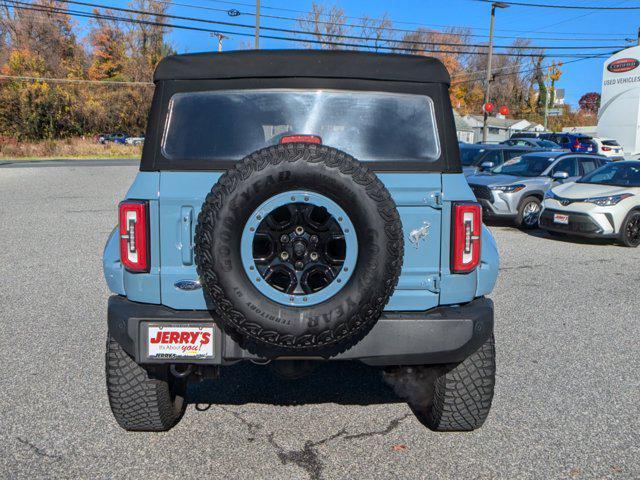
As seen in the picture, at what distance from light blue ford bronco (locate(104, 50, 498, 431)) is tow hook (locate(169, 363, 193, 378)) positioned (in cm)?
1

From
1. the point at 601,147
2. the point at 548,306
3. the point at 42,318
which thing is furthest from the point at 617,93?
the point at 42,318

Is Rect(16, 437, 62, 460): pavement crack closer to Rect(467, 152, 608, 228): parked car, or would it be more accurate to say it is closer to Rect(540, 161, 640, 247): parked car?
Rect(540, 161, 640, 247): parked car

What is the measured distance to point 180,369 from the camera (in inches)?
124

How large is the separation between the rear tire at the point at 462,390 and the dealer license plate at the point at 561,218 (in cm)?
783

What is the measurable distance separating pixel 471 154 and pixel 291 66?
46.4 feet

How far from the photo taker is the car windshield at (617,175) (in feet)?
35.1

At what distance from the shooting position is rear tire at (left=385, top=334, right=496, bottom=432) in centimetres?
329

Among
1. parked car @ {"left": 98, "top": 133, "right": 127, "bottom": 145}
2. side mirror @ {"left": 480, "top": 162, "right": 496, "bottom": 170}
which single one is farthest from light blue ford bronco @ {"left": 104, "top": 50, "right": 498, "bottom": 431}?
parked car @ {"left": 98, "top": 133, "right": 127, "bottom": 145}

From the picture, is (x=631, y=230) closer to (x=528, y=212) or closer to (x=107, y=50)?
(x=528, y=212)

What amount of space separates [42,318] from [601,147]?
1318 inches

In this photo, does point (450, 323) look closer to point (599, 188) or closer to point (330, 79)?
point (330, 79)

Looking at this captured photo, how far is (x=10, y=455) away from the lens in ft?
10.5

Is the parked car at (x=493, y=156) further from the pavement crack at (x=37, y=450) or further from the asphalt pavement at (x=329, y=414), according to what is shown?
the pavement crack at (x=37, y=450)

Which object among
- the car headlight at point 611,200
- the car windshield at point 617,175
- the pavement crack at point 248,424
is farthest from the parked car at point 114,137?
the pavement crack at point 248,424
